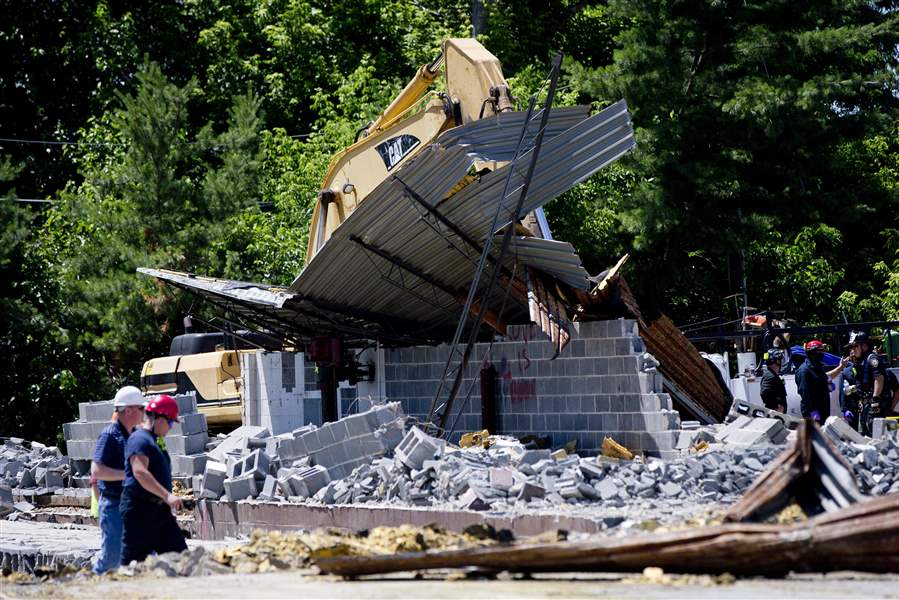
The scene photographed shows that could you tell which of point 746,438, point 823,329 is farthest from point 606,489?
point 823,329

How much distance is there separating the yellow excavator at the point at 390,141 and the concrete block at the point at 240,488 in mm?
4779

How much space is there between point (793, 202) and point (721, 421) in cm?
1340

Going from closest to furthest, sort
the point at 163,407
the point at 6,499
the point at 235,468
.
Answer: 1. the point at 163,407
2. the point at 235,468
3. the point at 6,499

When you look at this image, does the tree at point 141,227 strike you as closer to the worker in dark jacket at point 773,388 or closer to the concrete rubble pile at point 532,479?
the worker in dark jacket at point 773,388

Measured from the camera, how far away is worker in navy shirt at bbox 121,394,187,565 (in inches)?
345

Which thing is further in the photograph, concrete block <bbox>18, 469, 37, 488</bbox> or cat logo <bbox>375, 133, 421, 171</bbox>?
concrete block <bbox>18, 469, 37, 488</bbox>

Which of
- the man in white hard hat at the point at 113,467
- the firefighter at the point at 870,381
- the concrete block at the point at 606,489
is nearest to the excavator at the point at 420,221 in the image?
the concrete block at the point at 606,489

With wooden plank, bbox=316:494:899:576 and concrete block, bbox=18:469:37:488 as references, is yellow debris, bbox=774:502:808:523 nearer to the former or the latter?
wooden plank, bbox=316:494:899:576

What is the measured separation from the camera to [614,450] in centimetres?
1430

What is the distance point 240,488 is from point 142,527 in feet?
16.7

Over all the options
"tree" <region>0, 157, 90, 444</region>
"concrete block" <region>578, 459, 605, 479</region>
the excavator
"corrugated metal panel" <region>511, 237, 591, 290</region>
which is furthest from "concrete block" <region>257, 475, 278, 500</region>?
"tree" <region>0, 157, 90, 444</region>

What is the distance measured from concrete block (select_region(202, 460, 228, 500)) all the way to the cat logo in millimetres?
5562

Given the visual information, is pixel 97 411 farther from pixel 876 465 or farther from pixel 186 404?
pixel 876 465

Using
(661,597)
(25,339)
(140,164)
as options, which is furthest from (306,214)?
(661,597)
